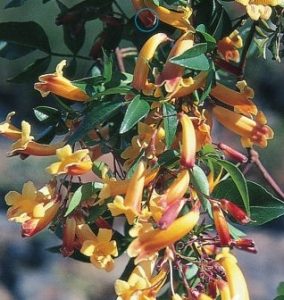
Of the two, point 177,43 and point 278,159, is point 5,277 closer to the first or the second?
point 278,159

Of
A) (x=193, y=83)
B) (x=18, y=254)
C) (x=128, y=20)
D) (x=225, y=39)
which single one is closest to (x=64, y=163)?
(x=193, y=83)

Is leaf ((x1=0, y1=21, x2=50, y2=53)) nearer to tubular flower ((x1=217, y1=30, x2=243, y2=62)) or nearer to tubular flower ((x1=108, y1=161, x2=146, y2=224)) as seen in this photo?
tubular flower ((x1=217, y1=30, x2=243, y2=62))

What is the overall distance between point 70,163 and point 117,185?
2.1 inches

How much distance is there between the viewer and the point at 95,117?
956 millimetres

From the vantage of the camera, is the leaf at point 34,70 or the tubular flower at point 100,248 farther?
the leaf at point 34,70

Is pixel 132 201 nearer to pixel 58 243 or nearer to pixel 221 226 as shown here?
pixel 221 226

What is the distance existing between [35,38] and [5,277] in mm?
2183

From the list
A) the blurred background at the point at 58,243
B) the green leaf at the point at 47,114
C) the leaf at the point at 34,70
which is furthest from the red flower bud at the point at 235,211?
the blurred background at the point at 58,243

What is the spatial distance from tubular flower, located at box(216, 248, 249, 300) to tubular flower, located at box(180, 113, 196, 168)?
0.33 ft

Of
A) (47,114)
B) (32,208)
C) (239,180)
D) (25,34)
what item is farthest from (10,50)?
(239,180)

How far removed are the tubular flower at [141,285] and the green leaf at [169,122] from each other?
5.0 inches

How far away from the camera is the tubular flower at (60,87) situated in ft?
3.23

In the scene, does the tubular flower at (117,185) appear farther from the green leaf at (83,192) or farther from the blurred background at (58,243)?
the blurred background at (58,243)

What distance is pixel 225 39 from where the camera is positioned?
3.57ft
